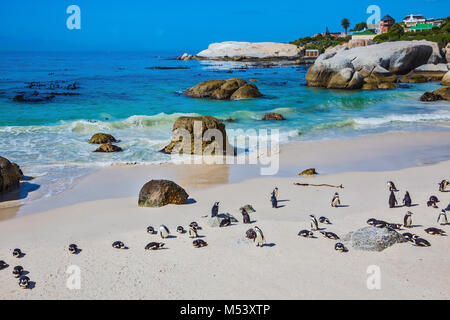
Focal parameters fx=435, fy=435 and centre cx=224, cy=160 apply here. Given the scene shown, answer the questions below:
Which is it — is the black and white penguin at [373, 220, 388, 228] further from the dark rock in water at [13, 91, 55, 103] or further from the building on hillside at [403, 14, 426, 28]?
the building on hillside at [403, 14, 426, 28]

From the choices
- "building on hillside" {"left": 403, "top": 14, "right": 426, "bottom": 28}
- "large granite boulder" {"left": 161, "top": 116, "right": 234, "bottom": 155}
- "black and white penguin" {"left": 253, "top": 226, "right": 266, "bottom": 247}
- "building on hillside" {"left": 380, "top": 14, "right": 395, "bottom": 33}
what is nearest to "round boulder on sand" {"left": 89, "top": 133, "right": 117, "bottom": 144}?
"large granite boulder" {"left": 161, "top": 116, "right": 234, "bottom": 155}

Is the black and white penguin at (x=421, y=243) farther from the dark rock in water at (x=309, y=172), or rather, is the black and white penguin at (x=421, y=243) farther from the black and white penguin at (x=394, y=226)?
the dark rock in water at (x=309, y=172)

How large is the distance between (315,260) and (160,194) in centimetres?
518

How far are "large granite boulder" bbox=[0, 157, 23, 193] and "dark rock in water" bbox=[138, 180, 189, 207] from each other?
15.8ft

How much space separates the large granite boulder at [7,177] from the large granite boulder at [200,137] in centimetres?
662

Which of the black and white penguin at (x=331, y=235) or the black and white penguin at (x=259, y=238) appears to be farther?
the black and white penguin at (x=331, y=235)

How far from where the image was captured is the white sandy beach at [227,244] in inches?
305

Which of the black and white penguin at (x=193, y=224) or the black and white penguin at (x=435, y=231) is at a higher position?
→ the black and white penguin at (x=193, y=224)

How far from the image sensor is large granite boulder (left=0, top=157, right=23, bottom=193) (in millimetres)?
13852

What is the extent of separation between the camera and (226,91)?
39.9 metres

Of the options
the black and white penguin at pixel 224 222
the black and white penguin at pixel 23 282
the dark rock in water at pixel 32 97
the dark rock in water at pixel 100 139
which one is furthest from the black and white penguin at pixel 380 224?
the dark rock in water at pixel 32 97

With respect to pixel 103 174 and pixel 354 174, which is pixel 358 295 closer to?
pixel 354 174
